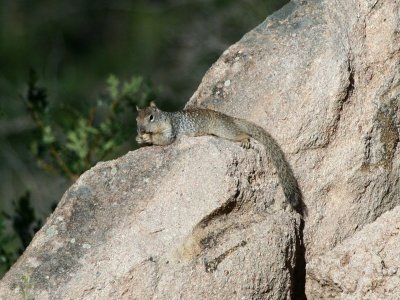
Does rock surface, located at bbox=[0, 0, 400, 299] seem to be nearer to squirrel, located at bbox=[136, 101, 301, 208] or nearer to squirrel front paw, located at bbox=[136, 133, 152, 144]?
squirrel, located at bbox=[136, 101, 301, 208]

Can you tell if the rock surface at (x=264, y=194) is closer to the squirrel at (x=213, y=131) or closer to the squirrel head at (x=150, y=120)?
the squirrel at (x=213, y=131)

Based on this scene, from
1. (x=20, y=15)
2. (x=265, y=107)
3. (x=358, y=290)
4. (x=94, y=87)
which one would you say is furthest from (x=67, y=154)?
(x=20, y=15)

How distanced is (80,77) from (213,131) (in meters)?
9.88

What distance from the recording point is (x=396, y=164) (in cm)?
536

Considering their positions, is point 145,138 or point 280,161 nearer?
point 280,161

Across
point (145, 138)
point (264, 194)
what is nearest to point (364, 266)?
point (264, 194)

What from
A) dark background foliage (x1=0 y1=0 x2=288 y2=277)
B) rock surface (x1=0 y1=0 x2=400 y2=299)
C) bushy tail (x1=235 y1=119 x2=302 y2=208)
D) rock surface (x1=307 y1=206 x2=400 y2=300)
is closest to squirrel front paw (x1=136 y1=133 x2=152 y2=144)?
rock surface (x1=0 y1=0 x2=400 y2=299)

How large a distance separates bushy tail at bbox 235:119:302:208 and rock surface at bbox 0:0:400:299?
0.15 feet

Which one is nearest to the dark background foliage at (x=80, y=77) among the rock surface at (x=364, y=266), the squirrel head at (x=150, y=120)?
the squirrel head at (x=150, y=120)

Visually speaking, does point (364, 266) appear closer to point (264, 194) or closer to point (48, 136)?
point (264, 194)

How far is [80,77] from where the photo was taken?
589 inches

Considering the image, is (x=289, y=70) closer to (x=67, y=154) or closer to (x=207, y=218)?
(x=207, y=218)

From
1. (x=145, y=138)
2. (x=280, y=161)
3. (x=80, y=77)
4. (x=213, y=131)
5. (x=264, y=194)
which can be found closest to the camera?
(x=264, y=194)

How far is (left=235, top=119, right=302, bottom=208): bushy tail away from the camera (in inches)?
197
